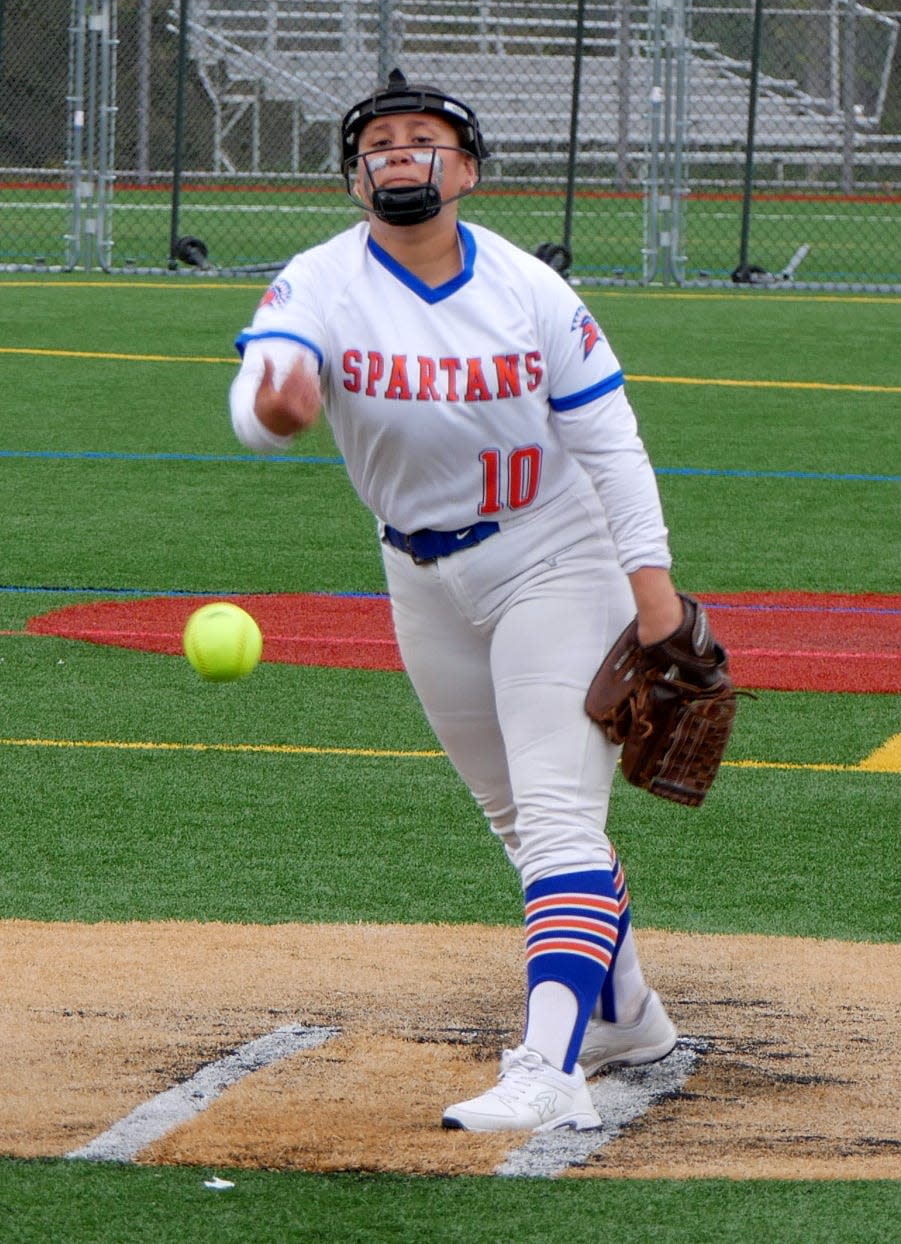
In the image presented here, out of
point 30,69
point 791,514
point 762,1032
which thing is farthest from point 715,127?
point 762,1032

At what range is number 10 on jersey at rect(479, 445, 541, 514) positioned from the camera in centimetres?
357

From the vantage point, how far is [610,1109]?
3.72 m

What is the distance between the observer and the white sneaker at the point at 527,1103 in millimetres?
3457

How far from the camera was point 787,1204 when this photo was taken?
3203 mm

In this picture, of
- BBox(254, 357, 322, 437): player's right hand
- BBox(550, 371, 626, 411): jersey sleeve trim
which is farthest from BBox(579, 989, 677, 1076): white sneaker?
BBox(254, 357, 322, 437): player's right hand

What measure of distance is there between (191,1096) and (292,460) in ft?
27.2

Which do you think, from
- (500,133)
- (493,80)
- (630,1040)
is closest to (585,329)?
(630,1040)

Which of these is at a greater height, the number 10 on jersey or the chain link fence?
the chain link fence

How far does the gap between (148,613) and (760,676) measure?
96.8 inches

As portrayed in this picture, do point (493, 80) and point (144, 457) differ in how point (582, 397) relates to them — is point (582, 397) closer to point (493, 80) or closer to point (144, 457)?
point (144, 457)

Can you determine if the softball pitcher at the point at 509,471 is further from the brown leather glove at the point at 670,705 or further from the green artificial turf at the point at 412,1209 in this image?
the green artificial turf at the point at 412,1209

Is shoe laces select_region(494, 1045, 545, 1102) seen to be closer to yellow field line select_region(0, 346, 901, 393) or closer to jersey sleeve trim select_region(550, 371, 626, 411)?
jersey sleeve trim select_region(550, 371, 626, 411)

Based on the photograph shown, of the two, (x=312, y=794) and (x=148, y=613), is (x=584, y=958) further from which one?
(x=148, y=613)

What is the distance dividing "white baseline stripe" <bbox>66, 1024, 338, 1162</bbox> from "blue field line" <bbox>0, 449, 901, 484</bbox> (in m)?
7.40
